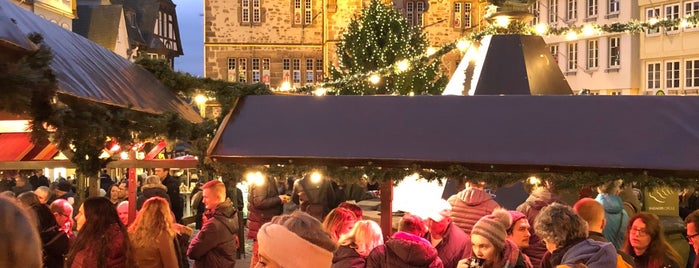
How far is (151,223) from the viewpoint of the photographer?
6316mm

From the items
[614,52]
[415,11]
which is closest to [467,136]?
[614,52]

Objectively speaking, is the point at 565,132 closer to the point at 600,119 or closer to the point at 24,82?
the point at 600,119

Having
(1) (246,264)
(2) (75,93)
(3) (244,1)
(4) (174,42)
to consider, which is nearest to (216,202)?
(2) (75,93)

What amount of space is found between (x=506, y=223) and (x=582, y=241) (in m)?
0.95

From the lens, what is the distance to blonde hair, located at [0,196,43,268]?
8.26ft

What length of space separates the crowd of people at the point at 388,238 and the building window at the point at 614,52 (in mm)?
33876

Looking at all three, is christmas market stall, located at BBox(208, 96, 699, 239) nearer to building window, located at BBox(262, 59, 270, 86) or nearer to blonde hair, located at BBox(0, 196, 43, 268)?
blonde hair, located at BBox(0, 196, 43, 268)

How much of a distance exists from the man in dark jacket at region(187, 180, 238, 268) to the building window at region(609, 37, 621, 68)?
35.8 metres

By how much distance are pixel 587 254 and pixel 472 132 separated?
37.4 inches

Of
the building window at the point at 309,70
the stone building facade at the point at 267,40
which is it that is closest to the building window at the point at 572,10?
the stone building facade at the point at 267,40

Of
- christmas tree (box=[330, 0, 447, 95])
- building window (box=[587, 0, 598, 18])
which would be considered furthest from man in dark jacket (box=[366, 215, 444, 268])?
building window (box=[587, 0, 598, 18])

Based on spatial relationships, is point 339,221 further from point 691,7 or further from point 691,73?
point 691,7

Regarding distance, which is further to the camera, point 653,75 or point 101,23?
point 101,23

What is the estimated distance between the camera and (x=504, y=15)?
9.90 metres
